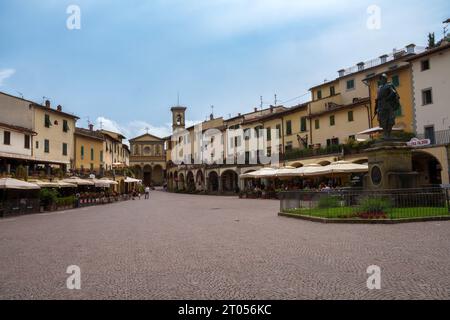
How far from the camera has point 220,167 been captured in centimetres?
5384

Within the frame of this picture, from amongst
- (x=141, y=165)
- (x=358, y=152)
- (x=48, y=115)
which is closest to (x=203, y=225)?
(x=358, y=152)

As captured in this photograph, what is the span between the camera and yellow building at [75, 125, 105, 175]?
47469mm

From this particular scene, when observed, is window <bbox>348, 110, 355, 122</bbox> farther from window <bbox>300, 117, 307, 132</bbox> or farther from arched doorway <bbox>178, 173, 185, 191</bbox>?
arched doorway <bbox>178, 173, 185, 191</bbox>

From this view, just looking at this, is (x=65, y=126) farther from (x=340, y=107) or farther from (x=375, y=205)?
(x=375, y=205)

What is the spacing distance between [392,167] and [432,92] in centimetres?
1691

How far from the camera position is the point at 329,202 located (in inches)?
639

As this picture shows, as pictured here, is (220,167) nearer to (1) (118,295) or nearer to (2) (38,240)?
(2) (38,240)

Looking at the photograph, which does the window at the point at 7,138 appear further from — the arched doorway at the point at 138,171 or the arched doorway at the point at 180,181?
the arched doorway at the point at 138,171

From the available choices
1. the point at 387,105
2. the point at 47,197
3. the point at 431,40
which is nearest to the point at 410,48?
the point at 431,40

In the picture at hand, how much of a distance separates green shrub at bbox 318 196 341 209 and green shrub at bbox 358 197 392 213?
1.99 metres

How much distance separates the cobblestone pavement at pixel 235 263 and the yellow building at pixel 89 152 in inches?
1408

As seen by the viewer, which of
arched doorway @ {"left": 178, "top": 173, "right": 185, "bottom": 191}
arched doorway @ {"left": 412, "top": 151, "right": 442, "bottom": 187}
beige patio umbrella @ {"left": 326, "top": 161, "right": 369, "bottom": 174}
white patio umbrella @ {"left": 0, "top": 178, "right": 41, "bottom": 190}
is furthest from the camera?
arched doorway @ {"left": 178, "top": 173, "right": 185, "bottom": 191}

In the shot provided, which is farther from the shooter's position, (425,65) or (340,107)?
(340,107)

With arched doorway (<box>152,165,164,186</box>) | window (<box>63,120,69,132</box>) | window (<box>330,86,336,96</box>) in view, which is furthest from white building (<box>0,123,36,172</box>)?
arched doorway (<box>152,165,164,186</box>)
